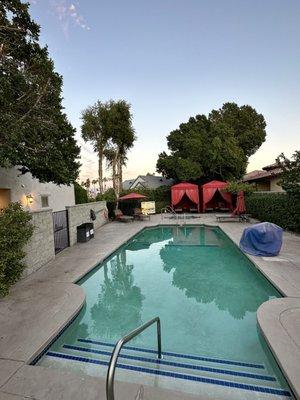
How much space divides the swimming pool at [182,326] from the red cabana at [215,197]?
1338 centimetres

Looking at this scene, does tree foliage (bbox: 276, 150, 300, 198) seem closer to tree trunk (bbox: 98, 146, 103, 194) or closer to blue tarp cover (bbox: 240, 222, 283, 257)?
blue tarp cover (bbox: 240, 222, 283, 257)

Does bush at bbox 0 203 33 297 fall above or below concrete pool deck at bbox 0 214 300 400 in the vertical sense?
above

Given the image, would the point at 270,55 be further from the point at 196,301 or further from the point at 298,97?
the point at 196,301

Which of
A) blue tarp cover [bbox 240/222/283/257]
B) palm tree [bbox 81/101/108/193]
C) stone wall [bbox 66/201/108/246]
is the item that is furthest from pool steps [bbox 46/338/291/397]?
palm tree [bbox 81/101/108/193]

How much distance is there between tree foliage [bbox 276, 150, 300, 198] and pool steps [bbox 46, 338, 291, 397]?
9577mm

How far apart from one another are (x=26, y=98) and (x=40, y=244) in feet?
19.5

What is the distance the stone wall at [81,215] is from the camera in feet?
39.6

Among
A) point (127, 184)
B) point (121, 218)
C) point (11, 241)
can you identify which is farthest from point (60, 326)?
point (127, 184)

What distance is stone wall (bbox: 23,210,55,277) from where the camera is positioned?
25.4ft

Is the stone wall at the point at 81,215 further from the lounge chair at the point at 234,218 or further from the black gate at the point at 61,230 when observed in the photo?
the lounge chair at the point at 234,218

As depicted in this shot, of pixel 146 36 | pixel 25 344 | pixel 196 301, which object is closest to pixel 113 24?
pixel 146 36

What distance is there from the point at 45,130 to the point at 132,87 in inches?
332

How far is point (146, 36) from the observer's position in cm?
1371

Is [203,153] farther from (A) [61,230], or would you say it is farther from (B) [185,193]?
(A) [61,230]
